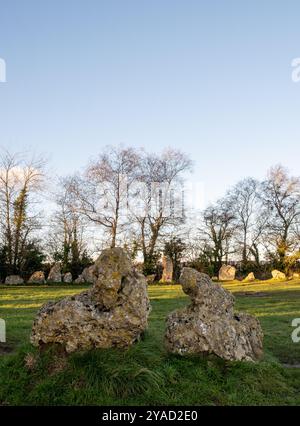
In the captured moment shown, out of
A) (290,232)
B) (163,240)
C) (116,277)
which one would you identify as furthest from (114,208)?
(116,277)

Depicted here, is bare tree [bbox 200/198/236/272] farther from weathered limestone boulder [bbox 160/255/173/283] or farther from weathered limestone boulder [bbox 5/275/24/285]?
weathered limestone boulder [bbox 5/275/24/285]

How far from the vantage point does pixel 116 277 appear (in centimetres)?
722

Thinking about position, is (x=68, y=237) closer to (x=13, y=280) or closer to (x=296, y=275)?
(x=13, y=280)

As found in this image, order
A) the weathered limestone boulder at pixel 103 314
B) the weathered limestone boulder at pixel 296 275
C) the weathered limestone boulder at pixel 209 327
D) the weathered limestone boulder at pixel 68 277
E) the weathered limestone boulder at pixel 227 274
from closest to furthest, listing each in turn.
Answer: the weathered limestone boulder at pixel 103 314 < the weathered limestone boulder at pixel 209 327 < the weathered limestone boulder at pixel 68 277 < the weathered limestone boulder at pixel 296 275 < the weathered limestone boulder at pixel 227 274

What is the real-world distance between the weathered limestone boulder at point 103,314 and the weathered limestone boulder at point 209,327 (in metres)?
0.65

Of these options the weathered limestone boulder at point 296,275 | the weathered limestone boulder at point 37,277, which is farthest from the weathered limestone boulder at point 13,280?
the weathered limestone boulder at point 296,275

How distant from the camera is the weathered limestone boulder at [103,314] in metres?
6.89

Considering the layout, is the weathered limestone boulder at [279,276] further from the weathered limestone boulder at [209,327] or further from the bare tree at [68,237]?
the weathered limestone boulder at [209,327]

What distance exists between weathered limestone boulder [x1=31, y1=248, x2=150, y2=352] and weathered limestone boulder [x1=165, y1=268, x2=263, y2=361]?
2.14 feet

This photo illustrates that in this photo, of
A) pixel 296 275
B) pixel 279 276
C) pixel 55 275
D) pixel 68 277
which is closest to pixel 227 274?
pixel 279 276

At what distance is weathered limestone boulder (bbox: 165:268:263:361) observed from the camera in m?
7.12

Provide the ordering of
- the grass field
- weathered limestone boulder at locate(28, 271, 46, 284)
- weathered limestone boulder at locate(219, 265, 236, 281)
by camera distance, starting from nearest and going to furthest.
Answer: the grass field
weathered limestone boulder at locate(28, 271, 46, 284)
weathered limestone boulder at locate(219, 265, 236, 281)

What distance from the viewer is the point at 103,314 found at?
279 inches

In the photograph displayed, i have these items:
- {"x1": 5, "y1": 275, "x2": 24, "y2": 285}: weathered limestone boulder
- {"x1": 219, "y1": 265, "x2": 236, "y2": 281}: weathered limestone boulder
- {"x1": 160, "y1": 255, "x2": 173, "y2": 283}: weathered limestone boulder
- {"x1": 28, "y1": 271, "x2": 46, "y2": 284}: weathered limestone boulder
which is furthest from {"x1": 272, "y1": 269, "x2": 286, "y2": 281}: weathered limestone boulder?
{"x1": 5, "y1": 275, "x2": 24, "y2": 285}: weathered limestone boulder
